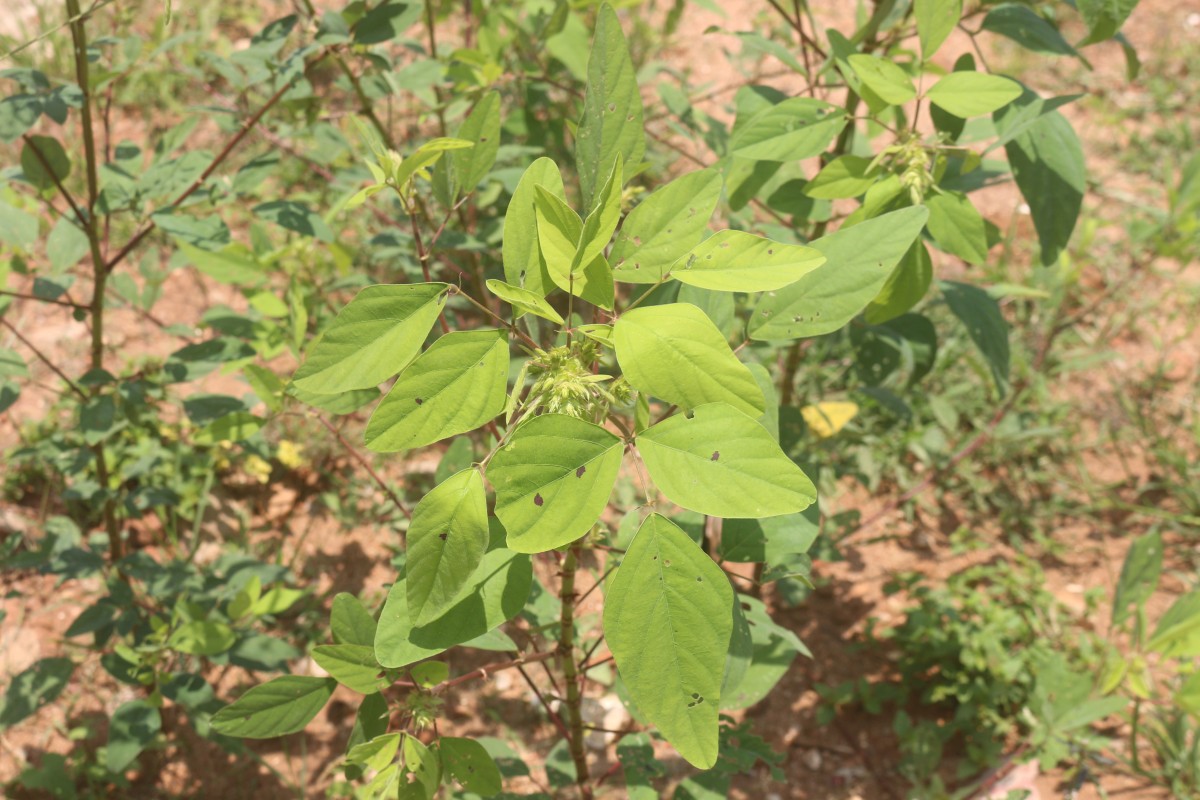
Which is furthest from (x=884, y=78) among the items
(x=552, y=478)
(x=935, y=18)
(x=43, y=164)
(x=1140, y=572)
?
(x=43, y=164)

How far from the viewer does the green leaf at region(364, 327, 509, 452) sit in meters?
0.95

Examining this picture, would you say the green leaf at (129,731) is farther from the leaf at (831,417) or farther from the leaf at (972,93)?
the leaf at (972,93)

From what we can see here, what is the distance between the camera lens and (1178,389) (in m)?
3.49

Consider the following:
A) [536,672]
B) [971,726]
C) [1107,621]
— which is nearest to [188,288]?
[536,672]

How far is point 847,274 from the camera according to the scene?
1.13 metres

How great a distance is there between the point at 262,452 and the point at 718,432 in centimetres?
157

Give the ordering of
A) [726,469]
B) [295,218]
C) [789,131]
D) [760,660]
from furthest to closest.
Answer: [295,218] < [760,660] < [789,131] < [726,469]

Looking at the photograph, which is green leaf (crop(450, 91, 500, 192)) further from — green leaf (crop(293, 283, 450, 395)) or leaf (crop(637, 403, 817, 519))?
leaf (crop(637, 403, 817, 519))

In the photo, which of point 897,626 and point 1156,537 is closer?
point 1156,537

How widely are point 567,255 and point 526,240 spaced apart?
0.10 metres

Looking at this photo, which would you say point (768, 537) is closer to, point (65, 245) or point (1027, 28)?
point (1027, 28)

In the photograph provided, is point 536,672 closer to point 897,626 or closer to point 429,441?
point 897,626

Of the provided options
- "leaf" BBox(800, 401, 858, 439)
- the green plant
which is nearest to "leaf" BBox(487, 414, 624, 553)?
the green plant

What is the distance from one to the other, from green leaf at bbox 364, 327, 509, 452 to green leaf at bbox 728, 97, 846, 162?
0.63 m
